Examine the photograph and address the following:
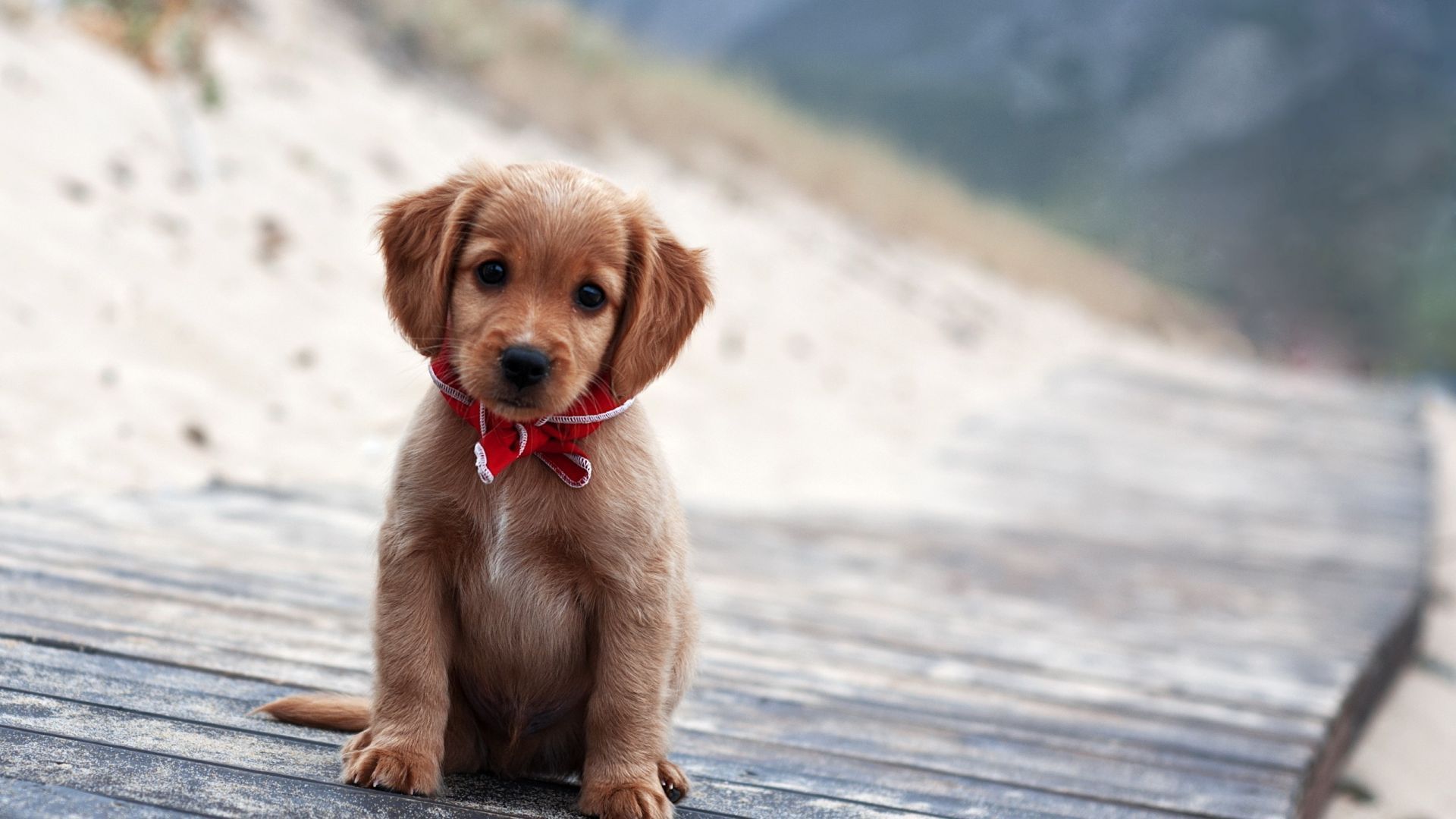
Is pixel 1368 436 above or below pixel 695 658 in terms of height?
below

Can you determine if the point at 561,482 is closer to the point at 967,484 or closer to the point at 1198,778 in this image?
the point at 1198,778

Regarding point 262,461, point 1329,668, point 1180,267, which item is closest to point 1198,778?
point 1329,668

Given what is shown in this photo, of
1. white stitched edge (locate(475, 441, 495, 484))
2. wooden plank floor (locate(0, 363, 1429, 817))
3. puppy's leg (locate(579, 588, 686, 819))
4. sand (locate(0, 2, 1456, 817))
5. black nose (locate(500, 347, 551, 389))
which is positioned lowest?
sand (locate(0, 2, 1456, 817))

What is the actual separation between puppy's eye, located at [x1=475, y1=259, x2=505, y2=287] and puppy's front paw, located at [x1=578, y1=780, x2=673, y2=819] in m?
0.88

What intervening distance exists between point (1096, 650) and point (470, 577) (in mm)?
2898

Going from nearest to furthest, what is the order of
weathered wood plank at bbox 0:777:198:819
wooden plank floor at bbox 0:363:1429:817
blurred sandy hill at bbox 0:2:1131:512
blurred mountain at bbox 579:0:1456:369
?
weathered wood plank at bbox 0:777:198:819 → wooden plank floor at bbox 0:363:1429:817 → blurred sandy hill at bbox 0:2:1131:512 → blurred mountain at bbox 579:0:1456:369

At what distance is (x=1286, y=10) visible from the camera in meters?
32.4

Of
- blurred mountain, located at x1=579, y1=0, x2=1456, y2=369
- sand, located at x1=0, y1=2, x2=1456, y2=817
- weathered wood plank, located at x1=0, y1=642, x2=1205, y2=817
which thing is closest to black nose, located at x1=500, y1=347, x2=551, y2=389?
weathered wood plank, located at x1=0, y1=642, x2=1205, y2=817

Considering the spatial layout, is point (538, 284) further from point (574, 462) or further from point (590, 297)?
point (574, 462)

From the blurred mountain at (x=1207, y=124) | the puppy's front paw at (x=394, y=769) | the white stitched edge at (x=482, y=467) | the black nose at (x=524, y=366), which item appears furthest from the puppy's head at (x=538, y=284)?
the blurred mountain at (x=1207, y=124)

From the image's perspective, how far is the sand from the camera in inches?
239

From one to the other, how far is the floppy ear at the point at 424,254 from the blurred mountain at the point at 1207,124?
18596mm

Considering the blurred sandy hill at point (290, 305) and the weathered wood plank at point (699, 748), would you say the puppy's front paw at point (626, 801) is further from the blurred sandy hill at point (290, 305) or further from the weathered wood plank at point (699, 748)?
the blurred sandy hill at point (290, 305)

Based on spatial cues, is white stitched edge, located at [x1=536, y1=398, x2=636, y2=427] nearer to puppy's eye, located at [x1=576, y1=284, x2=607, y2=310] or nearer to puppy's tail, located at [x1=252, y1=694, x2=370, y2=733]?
puppy's eye, located at [x1=576, y1=284, x2=607, y2=310]
